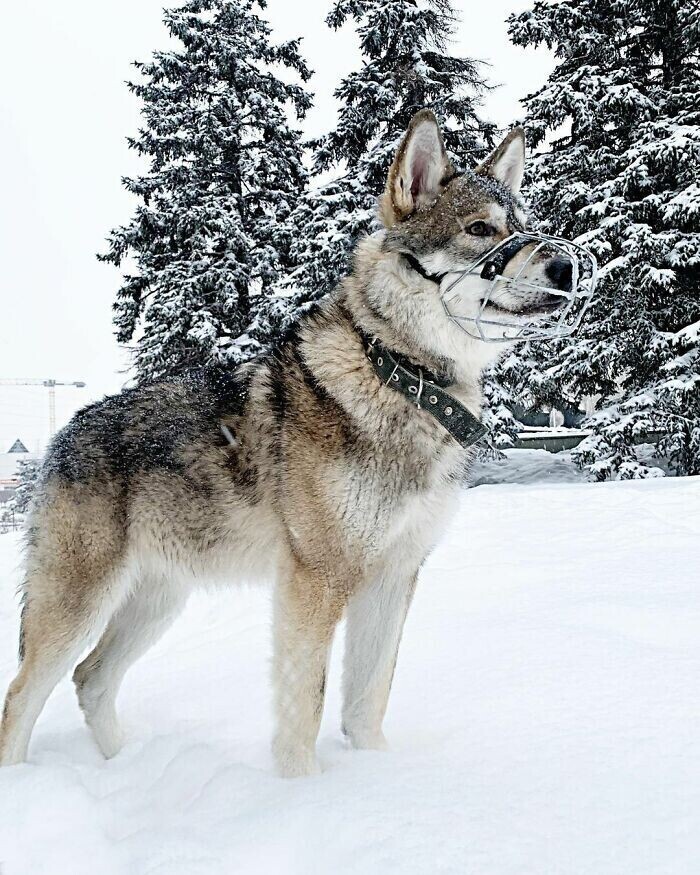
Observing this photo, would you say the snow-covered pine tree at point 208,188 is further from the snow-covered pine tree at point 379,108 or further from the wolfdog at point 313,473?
the wolfdog at point 313,473

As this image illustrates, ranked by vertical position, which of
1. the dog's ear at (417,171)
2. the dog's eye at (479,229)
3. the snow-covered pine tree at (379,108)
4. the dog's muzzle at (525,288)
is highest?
the snow-covered pine tree at (379,108)

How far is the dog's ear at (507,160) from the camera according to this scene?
3.02 m

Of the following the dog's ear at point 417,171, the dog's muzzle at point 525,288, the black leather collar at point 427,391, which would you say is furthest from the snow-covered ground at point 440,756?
the dog's ear at point 417,171

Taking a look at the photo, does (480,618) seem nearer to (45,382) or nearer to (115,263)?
(115,263)

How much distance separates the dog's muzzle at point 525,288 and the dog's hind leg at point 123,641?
1.87 m

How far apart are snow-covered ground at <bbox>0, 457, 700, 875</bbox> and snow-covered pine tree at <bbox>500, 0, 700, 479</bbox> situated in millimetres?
8501

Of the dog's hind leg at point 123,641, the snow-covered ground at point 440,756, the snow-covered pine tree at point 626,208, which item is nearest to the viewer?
the snow-covered ground at point 440,756

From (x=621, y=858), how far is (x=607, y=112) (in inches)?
568

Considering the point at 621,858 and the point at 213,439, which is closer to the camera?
the point at 621,858

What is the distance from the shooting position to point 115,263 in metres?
18.3

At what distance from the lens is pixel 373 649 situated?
2861 mm

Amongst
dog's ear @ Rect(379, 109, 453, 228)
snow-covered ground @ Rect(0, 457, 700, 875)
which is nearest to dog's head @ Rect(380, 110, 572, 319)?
dog's ear @ Rect(379, 109, 453, 228)

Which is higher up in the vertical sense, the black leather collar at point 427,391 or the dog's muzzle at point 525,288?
the dog's muzzle at point 525,288

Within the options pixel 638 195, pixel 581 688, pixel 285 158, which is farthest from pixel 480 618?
pixel 285 158
